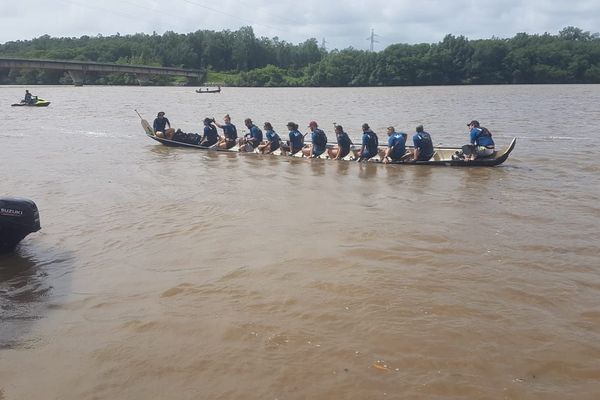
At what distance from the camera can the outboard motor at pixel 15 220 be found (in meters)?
7.77

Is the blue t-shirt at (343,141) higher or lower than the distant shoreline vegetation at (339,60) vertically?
lower

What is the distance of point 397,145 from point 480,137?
7.69ft

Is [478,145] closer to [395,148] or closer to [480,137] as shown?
[480,137]

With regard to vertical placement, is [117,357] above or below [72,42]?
below

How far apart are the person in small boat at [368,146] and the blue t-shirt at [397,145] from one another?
1.77 ft

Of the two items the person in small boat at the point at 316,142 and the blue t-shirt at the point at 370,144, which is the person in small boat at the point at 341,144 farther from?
the blue t-shirt at the point at 370,144

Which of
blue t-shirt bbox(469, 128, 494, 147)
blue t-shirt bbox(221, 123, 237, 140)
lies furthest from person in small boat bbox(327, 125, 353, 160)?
blue t-shirt bbox(221, 123, 237, 140)

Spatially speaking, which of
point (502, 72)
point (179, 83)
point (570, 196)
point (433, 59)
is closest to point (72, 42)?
point (179, 83)

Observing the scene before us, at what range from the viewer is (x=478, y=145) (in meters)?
15.6

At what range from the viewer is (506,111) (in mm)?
35969

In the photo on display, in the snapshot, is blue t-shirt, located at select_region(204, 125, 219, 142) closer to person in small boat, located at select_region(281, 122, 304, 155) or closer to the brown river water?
person in small boat, located at select_region(281, 122, 304, 155)

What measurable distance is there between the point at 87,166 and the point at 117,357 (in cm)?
1262

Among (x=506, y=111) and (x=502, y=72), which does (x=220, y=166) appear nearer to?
(x=506, y=111)

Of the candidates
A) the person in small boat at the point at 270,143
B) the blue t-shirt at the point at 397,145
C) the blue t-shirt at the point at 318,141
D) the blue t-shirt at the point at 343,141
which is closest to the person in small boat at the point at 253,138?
the person in small boat at the point at 270,143
